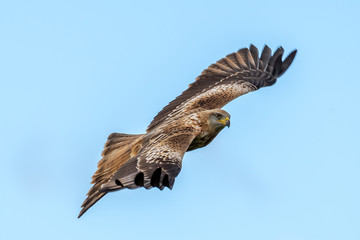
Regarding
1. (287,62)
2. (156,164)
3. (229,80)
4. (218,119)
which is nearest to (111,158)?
(218,119)

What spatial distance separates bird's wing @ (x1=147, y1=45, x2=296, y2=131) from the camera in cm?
1488

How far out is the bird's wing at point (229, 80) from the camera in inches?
586

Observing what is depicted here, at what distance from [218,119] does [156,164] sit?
2.47 m

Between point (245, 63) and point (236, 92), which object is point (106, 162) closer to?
point (236, 92)

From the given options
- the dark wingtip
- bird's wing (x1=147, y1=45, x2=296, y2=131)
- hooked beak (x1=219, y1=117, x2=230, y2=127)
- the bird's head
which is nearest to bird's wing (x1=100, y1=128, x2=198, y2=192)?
the bird's head

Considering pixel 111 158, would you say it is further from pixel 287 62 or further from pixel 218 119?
pixel 287 62

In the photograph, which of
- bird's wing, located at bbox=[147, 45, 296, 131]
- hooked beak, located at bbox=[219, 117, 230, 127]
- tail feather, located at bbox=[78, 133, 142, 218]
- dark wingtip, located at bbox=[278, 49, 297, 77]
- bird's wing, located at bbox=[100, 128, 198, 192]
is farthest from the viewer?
dark wingtip, located at bbox=[278, 49, 297, 77]

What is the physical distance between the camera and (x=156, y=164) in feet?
37.7

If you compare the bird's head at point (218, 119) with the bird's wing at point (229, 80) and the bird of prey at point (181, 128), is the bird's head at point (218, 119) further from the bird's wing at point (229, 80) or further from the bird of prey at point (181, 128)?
the bird's wing at point (229, 80)

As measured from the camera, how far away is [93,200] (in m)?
12.4

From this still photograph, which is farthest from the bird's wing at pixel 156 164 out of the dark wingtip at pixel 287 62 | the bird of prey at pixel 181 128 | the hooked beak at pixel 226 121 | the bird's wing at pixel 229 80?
the dark wingtip at pixel 287 62

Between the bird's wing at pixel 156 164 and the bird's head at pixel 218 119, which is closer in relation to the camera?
the bird's wing at pixel 156 164

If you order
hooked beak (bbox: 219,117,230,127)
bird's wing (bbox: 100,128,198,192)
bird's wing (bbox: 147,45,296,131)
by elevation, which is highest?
bird's wing (bbox: 147,45,296,131)

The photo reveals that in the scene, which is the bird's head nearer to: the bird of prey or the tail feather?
the bird of prey
